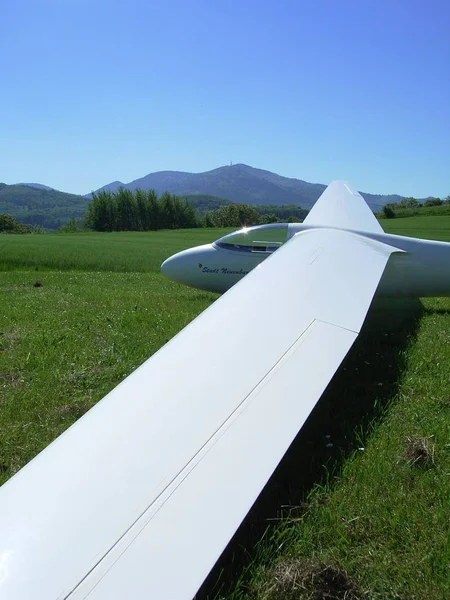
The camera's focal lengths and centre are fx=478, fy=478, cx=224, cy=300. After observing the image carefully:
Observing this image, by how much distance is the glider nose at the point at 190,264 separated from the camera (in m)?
9.94

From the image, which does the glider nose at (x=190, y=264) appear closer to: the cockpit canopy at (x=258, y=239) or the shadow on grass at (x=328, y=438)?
the cockpit canopy at (x=258, y=239)

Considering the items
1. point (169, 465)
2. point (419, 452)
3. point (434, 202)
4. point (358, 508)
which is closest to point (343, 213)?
point (419, 452)

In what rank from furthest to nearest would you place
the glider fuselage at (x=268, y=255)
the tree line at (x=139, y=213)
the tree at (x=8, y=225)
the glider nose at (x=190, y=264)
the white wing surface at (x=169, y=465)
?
the tree at (x=8, y=225) → the tree line at (x=139, y=213) → the glider nose at (x=190, y=264) → the glider fuselage at (x=268, y=255) → the white wing surface at (x=169, y=465)

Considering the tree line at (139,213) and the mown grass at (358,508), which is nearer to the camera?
the mown grass at (358,508)

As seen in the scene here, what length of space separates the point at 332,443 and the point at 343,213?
9245mm

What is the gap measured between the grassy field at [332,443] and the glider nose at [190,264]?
1.02m

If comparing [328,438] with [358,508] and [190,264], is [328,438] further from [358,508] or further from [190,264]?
[190,264]

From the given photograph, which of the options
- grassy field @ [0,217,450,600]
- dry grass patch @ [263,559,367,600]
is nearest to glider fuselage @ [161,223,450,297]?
grassy field @ [0,217,450,600]

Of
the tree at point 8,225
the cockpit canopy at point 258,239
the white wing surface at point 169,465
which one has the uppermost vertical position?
the cockpit canopy at point 258,239

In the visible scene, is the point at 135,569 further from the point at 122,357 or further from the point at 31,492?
the point at 122,357

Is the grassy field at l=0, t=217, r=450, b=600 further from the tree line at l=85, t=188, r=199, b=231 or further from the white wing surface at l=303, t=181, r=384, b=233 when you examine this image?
the tree line at l=85, t=188, r=199, b=231

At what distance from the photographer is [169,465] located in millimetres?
2033

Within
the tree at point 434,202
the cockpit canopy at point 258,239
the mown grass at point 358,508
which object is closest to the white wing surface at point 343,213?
the cockpit canopy at point 258,239

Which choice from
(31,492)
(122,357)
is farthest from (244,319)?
(122,357)
